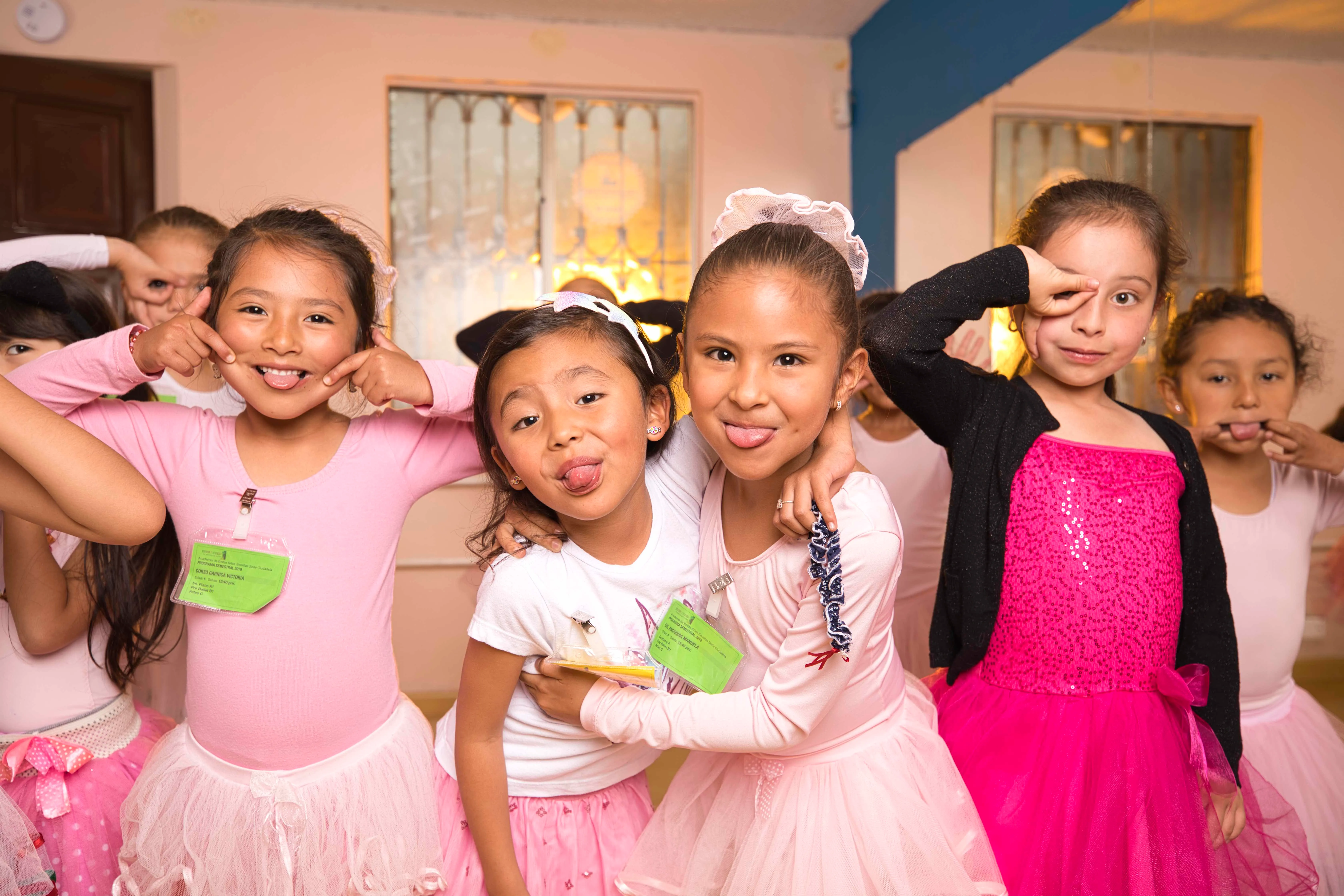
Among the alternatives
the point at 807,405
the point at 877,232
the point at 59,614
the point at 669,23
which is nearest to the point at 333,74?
the point at 669,23

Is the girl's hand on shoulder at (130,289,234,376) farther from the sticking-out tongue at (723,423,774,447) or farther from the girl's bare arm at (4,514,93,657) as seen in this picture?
the sticking-out tongue at (723,423,774,447)

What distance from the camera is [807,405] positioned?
46.2 inches

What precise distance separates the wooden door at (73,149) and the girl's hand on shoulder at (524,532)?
3.59 m

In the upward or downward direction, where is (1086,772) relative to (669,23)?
downward

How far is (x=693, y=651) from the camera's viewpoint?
4.07ft

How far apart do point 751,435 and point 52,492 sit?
831mm

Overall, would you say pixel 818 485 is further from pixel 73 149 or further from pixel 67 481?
pixel 73 149

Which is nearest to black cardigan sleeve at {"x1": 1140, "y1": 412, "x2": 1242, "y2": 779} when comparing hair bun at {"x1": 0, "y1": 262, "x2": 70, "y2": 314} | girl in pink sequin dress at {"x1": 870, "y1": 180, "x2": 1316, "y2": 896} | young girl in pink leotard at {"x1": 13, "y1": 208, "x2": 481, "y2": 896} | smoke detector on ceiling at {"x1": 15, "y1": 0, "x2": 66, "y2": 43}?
girl in pink sequin dress at {"x1": 870, "y1": 180, "x2": 1316, "y2": 896}

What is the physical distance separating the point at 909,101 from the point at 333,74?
2.50 metres

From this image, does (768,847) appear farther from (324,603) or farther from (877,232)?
(877,232)

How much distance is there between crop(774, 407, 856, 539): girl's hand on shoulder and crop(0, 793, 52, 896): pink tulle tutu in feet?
3.45

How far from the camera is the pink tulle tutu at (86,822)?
149 cm

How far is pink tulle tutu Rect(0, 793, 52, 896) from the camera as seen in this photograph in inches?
46.2

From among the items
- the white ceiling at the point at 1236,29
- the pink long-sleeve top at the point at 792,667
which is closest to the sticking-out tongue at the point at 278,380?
the pink long-sleeve top at the point at 792,667
